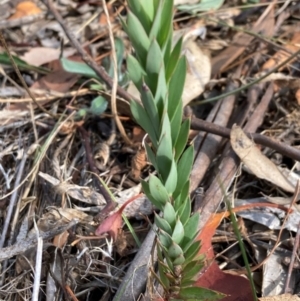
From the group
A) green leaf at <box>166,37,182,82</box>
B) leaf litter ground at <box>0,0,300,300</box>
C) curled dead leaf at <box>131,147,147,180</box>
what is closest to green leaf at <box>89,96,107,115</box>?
leaf litter ground at <box>0,0,300,300</box>

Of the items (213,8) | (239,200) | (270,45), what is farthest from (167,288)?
(213,8)

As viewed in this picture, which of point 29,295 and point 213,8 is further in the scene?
point 213,8

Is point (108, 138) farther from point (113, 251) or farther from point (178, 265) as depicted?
point (178, 265)

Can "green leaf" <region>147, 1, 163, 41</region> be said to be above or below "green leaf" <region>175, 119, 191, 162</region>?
above

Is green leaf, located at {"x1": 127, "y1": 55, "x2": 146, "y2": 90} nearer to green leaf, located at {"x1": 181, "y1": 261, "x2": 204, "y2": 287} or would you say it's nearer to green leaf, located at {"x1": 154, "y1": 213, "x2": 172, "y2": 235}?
green leaf, located at {"x1": 154, "y1": 213, "x2": 172, "y2": 235}

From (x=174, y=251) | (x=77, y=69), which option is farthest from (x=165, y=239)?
(x=77, y=69)

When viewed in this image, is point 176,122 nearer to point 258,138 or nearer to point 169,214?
point 169,214
